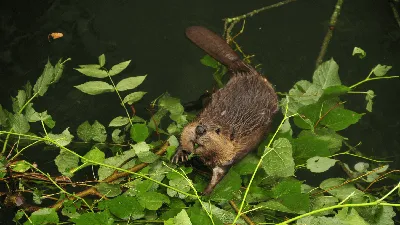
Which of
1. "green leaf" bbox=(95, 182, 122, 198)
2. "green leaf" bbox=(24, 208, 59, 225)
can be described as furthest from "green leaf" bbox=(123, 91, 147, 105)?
"green leaf" bbox=(24, 208, 59, 225)

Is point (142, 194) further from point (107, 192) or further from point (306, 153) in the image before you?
point (306, 153)

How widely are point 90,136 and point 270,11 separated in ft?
4.26

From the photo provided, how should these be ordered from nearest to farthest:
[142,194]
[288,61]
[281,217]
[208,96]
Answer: [142,194], [281,217], [208,96], [288,61]

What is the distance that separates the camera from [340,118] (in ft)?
5.98

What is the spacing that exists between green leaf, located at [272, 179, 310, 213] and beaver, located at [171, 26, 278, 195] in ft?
1.27

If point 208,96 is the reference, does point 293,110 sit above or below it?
above

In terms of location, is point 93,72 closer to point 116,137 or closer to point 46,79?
point 46,79

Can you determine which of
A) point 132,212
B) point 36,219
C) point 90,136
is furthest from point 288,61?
point 36,219

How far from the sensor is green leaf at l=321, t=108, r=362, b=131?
5.90ft

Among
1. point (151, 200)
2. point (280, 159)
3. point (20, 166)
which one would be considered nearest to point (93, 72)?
point (20, 166)

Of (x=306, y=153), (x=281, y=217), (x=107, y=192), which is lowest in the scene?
(x=281, y=217)

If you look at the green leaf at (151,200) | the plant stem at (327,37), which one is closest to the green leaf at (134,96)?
the green leaf at (151,200)

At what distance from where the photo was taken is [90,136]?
2.03 metres

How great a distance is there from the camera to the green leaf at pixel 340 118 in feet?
5.90
